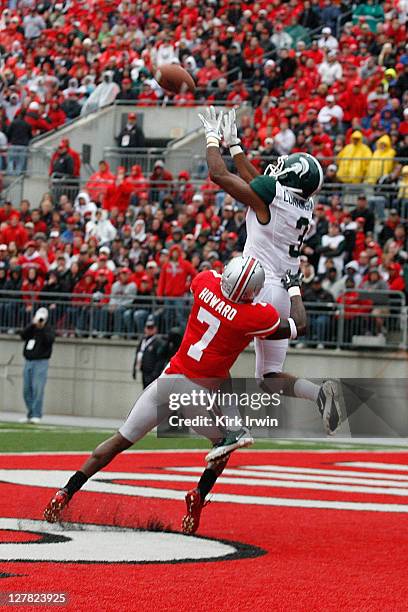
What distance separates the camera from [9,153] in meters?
24.7

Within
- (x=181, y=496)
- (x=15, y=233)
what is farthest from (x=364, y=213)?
(x=181, y=496)

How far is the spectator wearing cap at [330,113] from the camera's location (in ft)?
68.5

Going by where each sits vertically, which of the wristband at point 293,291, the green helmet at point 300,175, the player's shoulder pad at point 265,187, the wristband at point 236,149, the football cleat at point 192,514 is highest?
the wristband at point 236,149

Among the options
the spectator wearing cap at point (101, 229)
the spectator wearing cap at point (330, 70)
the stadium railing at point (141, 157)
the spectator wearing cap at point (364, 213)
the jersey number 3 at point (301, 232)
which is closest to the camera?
the jersey number 3 at point (301, 232)

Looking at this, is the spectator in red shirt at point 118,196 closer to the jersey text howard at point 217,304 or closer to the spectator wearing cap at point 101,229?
the spectator wearing cap at point 101,229

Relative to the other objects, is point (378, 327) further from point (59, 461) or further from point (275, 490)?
point (275, 490)

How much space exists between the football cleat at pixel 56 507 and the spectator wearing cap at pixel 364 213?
12.0m

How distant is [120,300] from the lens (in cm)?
2008

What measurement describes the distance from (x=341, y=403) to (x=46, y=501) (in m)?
2.14

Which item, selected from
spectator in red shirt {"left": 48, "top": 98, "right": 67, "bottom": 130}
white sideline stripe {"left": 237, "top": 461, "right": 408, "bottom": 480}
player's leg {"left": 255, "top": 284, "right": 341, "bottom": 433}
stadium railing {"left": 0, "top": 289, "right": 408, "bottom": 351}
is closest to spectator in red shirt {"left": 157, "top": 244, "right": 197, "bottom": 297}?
stadium railing {"left": 0, "top": 289, "right": 408, "bottom": 351}

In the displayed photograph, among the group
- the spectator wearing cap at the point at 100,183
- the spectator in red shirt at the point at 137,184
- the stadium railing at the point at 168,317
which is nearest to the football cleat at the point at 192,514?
the stadium railing at the point at 168,317

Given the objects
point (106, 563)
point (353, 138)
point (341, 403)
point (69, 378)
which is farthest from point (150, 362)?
point (106, 563)

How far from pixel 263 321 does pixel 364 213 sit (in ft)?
39.1

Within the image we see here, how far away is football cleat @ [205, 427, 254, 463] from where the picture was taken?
7.46m
